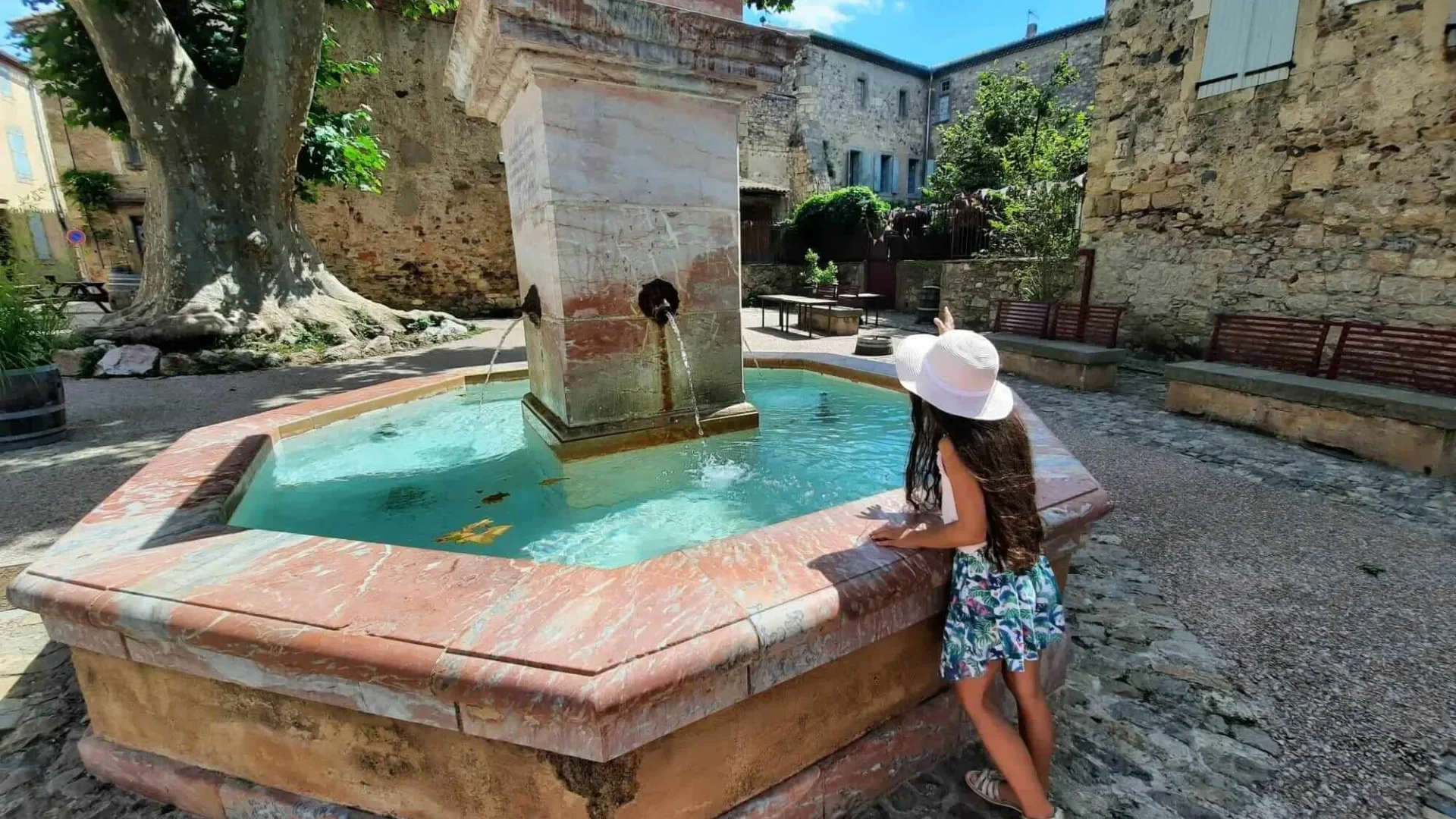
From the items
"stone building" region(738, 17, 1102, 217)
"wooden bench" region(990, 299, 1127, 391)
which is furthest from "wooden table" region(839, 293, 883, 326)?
"stone building" region(738, 17, 1102, 217)

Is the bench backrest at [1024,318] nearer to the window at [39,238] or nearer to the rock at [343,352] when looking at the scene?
the rock at [343,352]

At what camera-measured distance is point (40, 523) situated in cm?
316

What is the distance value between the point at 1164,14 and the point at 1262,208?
2.80 metres

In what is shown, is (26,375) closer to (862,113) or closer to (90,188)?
(90,188)

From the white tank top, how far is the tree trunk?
9.31 metres

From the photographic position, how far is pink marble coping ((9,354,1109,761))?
1.11m

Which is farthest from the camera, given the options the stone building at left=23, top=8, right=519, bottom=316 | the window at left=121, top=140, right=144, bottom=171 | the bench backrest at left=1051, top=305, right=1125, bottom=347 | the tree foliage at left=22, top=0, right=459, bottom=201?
the window at left=121, top=140, right=144, bottom=171

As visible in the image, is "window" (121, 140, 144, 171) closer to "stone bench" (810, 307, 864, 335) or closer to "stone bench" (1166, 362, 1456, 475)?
"stone bench" (810, 307, 864, 335)

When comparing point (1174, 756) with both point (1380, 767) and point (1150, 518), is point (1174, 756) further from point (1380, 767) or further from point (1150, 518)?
point (1150, 518)

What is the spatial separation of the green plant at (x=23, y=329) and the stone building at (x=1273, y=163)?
37.8 ft

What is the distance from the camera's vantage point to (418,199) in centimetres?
1356

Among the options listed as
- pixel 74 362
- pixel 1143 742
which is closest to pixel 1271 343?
pixel 1143 742

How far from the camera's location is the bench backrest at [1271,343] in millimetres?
4883

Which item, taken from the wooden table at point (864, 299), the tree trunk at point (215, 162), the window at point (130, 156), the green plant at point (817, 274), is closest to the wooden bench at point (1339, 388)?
the wooden table at point (864, 299)
